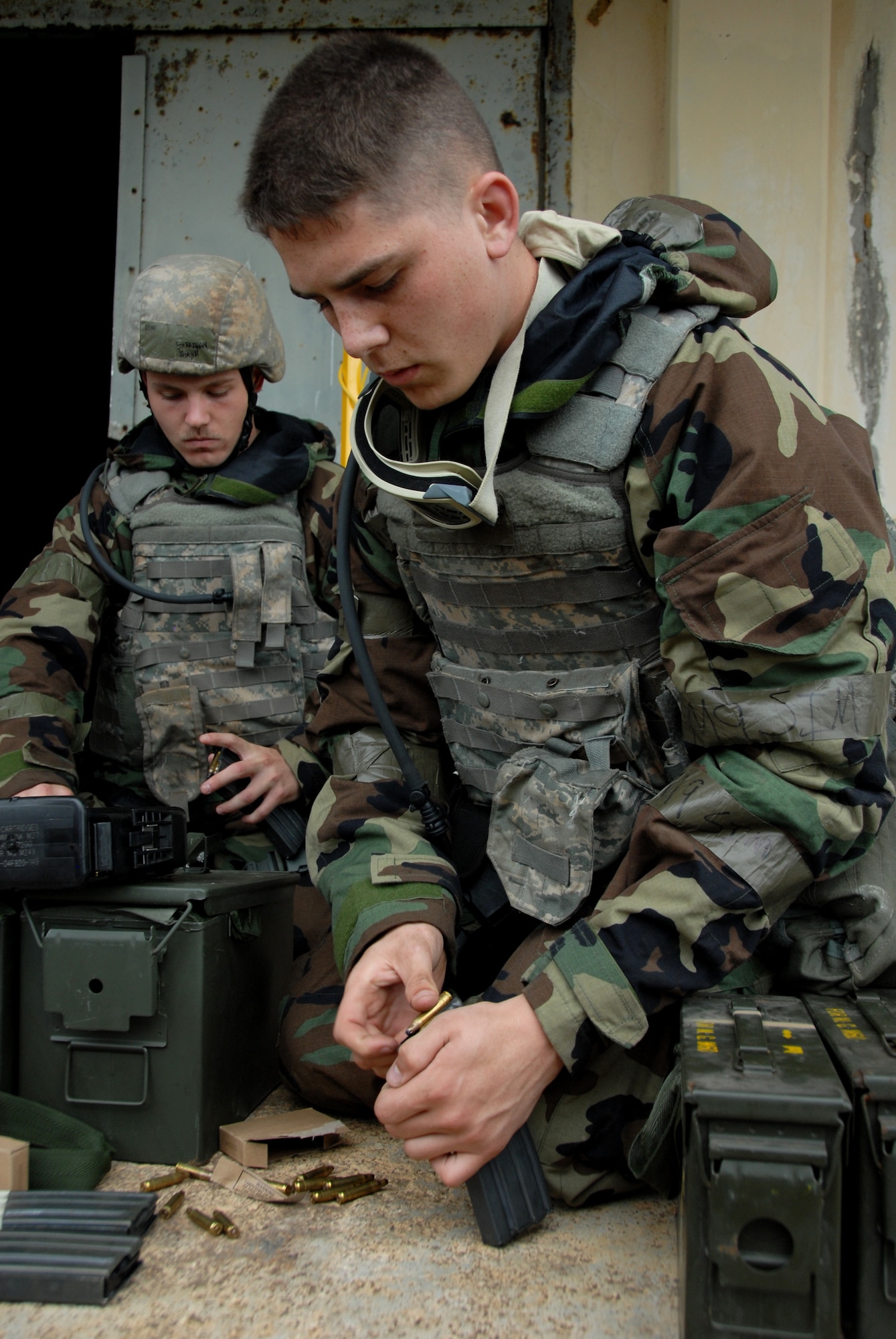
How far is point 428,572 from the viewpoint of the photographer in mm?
1854

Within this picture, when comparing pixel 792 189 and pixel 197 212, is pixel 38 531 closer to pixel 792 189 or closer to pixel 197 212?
pixel 197 212

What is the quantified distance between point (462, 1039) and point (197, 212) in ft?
10.3

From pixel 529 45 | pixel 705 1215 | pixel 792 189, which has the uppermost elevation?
pixel 529 45

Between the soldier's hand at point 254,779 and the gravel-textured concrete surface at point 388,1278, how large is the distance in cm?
107

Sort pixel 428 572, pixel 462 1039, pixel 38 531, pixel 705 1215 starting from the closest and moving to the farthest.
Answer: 1. pixel 705 1215
2. pixel 462 1039
3. pixel 428 572
4. pixel 38 531

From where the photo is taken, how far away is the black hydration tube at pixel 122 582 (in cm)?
272

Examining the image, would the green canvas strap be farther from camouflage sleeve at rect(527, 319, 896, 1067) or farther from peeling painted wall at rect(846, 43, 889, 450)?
peeling painted wall at rect(846, 43, 889, 450)

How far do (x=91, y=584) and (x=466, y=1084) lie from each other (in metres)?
1.89

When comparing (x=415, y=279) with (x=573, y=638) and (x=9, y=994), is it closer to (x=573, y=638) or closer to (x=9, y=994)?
(x=573, y=638)

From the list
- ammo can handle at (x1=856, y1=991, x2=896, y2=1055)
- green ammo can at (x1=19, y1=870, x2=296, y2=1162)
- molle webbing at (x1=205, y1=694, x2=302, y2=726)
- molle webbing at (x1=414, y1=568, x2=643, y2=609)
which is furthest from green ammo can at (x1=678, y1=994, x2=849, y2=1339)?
molle webbing at (x1=205, y1=694, x2=302, y2=726)

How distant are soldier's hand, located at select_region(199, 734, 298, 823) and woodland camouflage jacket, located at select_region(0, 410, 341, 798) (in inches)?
1.9

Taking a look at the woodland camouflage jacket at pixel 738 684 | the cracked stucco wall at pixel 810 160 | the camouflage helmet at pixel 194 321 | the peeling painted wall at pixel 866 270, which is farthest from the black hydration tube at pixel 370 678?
the peeling painted wall at pixel 866 270

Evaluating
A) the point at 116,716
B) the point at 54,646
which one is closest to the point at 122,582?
the point at 54,646

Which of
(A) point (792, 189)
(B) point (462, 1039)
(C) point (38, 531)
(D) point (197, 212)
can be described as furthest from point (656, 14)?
(C) point (38, 531)
